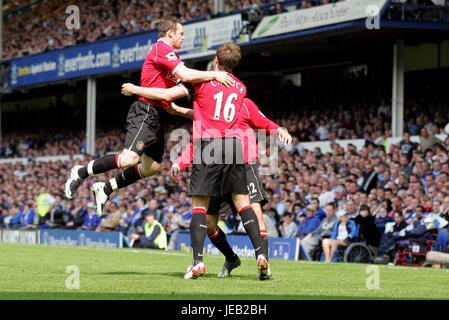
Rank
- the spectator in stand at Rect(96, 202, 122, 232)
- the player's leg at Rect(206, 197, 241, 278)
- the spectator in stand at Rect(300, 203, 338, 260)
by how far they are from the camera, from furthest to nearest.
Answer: the spectator in stand at Rect(96, 202, 122, 232)
the spectator in stand at Rect(300, 203, 338, 260)
the player's leg at Rect(206, 197, 241, 278)

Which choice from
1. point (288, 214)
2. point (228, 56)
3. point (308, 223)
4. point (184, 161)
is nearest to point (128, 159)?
point (184, 161)

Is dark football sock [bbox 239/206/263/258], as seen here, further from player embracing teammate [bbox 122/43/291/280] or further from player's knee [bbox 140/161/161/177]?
player's knee [bbox 140/161/161/177]

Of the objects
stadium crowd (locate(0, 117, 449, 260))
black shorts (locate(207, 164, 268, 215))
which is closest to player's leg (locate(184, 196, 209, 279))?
black shorts (locate(207, 164, 268, 215))

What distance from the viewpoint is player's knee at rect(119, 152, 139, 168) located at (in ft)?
35.5

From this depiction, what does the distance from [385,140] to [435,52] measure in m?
5.85

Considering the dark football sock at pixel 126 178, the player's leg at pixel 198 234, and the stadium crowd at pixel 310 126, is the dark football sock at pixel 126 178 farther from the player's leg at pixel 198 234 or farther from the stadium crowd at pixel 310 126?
the stadium crowd at pixel 310 126

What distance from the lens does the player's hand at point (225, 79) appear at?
10070mm

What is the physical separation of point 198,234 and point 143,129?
1.45 metres

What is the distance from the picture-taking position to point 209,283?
9.77 m

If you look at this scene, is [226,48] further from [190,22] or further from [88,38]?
[88,38]

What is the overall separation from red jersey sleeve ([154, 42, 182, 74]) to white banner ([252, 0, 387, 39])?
13.3 m

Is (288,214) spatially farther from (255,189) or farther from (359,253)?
(255,189)

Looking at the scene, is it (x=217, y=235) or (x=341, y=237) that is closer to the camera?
(x=217, y=235)
